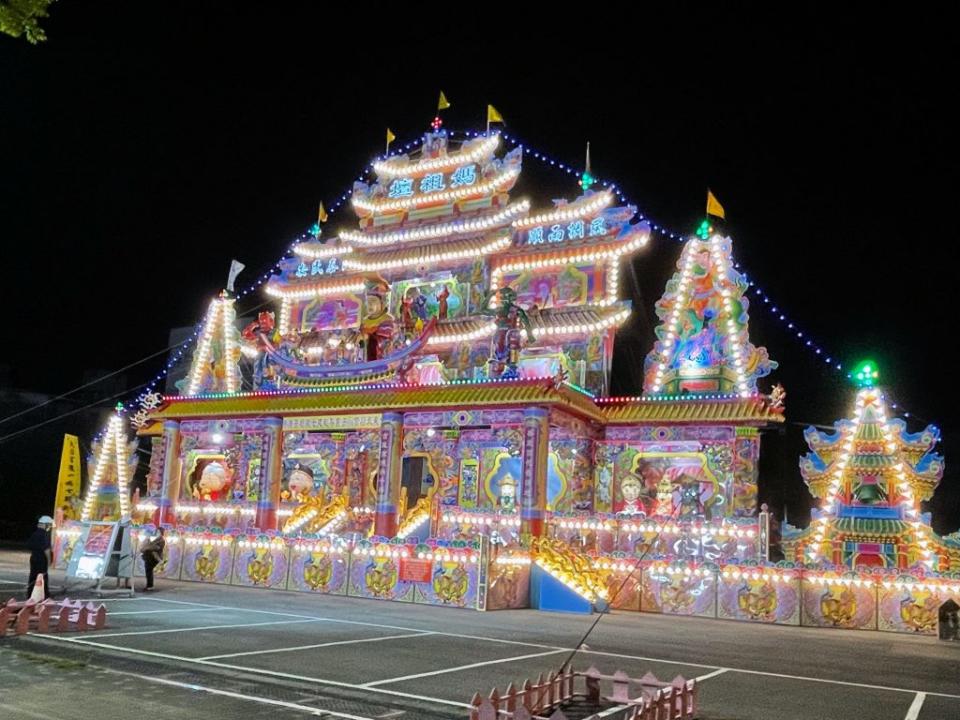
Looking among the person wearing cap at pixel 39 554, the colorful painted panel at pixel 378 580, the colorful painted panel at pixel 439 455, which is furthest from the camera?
the colorful painted panel at pixel 439 455

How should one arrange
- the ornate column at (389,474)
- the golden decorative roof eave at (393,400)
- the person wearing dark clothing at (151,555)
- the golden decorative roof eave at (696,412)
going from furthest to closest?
the ornate column at (389,474)
the golden decorative roof eave at (696,412)
the golden decorative roof eave at (393,400)
the person wearing dark clothing at (151,555)

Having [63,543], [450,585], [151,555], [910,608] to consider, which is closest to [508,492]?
[450,585]

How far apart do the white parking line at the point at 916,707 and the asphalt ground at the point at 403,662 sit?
0.07ft

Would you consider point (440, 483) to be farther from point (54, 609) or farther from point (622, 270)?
point (54, 609)

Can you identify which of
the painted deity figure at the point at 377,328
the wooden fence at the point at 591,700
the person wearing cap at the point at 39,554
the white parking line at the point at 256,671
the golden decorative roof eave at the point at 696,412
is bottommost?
the white parking line at the point at 256,671

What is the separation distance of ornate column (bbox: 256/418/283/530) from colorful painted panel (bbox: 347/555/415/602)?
580cm

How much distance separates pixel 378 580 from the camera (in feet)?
63.3

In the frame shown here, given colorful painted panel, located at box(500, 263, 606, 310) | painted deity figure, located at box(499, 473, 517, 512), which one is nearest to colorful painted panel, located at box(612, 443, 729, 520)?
painted deity figure, located at box(499, 473, 517, 512)

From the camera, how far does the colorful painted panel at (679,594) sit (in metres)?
18.2

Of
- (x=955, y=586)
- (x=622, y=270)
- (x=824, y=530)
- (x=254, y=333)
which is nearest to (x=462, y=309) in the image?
(x=622, y=270)

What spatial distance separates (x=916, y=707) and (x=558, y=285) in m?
18.4

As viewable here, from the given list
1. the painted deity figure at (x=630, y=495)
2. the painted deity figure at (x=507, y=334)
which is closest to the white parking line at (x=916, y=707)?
the painted deity figure at (x=630, y=495)

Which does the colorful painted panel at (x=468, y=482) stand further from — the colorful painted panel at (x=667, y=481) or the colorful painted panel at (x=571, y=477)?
the colorful painted panel at (x=667, y=481)

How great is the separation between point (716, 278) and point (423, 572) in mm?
12001
